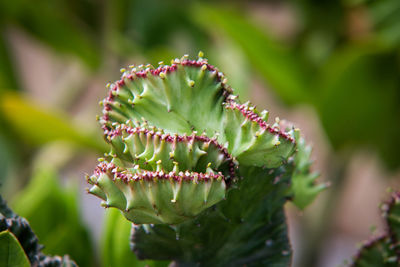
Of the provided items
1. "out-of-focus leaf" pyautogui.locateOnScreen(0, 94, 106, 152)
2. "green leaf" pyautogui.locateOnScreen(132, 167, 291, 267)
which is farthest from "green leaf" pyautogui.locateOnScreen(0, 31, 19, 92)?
"green leaf" pyautogui.locateOnScreen(132, 167, 291, 267)

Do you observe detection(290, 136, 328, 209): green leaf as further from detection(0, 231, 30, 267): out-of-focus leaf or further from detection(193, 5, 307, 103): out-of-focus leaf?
detection(193, 5, 307, 103): out-of-focus leaf

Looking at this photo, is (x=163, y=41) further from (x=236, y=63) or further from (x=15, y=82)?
(x=15, y=82)

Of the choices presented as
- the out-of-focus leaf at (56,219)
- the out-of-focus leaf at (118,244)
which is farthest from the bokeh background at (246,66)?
the out-of-focus leaf at (118,244)

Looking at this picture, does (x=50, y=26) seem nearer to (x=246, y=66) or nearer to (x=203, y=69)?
(x=246, y=66)

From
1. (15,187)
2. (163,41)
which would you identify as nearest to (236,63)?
(163,41)

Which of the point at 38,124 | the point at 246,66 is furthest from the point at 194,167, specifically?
the point at 246,66
